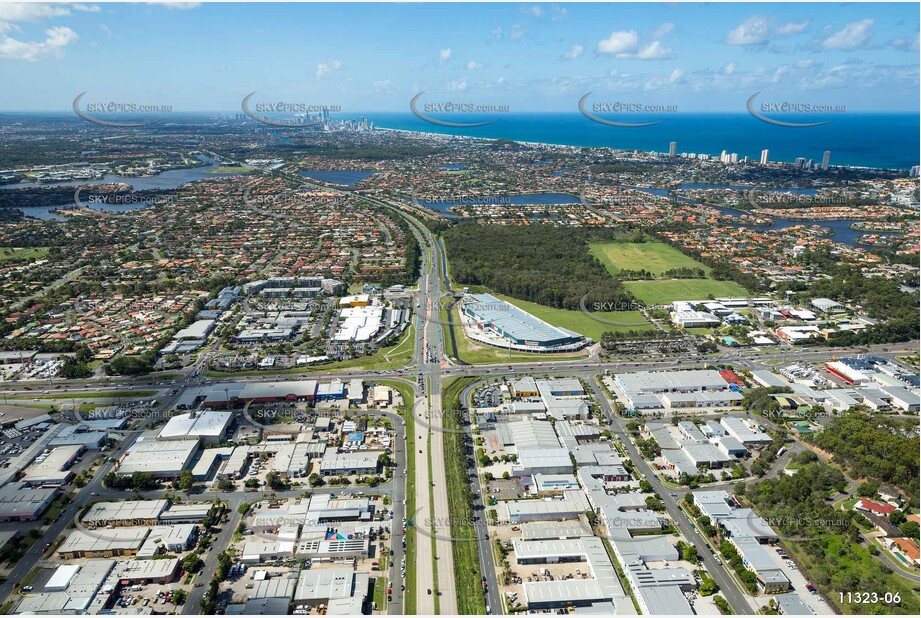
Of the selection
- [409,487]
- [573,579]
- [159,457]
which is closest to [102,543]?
[159,457]

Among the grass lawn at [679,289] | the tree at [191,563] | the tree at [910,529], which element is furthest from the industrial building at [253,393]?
the grass lawn at [679,289]

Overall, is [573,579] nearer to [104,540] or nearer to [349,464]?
[349,464]

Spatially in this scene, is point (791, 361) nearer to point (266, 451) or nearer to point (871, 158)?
point (266, 451)

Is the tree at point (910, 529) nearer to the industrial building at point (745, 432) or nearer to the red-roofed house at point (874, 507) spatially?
the red-roofed house at point (874, 507)

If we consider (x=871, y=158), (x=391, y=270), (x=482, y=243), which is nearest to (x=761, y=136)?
(x=871, y=158)

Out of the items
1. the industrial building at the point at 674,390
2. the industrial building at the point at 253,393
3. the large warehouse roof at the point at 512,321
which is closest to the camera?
the industrial building at the point at 253,393
